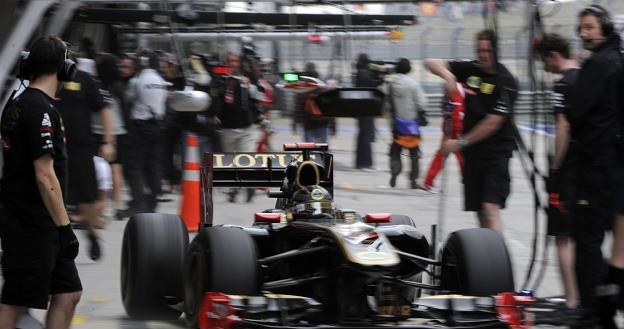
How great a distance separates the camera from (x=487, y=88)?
8.73 m

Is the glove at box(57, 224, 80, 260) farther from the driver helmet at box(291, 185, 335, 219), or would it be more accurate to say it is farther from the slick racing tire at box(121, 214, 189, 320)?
the driver helmet at box(291, 185, 335, 219)

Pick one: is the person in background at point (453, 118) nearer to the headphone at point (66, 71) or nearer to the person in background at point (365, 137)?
the person in background at point (365, 137)

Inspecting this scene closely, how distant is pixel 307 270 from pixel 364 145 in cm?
1126

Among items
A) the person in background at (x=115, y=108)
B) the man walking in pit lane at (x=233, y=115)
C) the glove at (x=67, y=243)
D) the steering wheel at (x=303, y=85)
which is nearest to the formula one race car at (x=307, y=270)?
the glove at (x=67, y=243)

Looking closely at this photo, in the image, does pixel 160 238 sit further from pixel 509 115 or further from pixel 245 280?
pixel 509 115

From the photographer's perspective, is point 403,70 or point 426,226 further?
point 403,70

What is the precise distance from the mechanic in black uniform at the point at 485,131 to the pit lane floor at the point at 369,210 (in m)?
0.41

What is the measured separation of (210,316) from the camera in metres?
6.09

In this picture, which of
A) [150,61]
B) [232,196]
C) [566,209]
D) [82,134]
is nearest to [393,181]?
[232,196]

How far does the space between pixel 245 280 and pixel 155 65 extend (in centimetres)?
751

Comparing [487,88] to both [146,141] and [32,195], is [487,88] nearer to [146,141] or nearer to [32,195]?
[32,195]

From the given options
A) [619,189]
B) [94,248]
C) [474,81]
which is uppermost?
[474,81]

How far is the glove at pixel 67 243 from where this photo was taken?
18.0 ft

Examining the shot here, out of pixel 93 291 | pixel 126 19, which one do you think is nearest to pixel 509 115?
pixel 93 291
